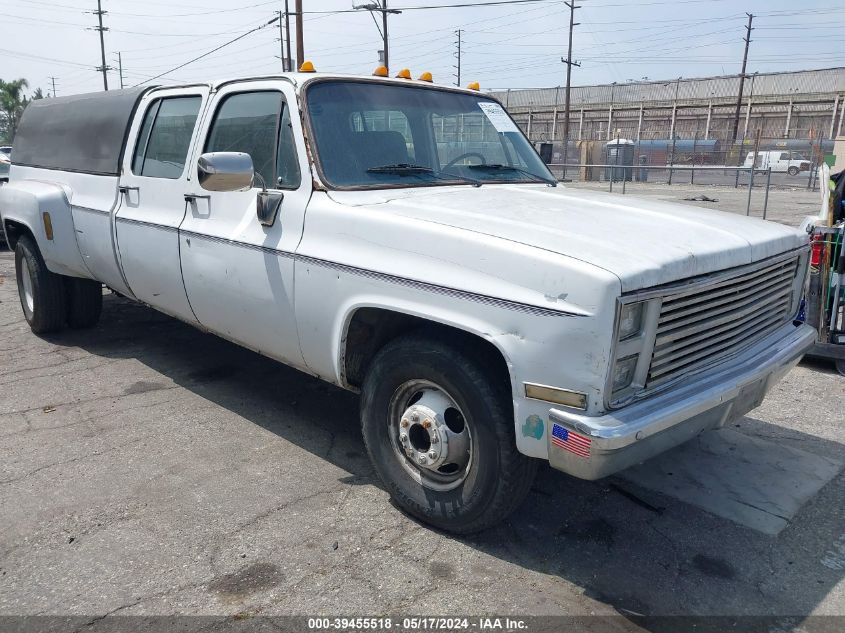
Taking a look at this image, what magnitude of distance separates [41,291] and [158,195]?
2282 mm

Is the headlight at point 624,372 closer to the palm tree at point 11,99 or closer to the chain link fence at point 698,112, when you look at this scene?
the chain link fence at point 698,112

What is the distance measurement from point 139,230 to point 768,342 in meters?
3.81

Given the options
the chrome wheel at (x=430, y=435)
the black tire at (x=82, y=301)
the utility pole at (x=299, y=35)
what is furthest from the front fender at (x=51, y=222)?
the utility pole at (x=299, y=35)

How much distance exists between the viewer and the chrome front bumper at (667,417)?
8.12 ft

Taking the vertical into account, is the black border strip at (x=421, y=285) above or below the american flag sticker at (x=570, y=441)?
above

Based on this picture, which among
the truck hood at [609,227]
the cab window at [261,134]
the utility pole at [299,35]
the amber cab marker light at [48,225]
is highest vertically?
the utility pole at [299,35]

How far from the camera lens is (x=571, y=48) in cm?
4669

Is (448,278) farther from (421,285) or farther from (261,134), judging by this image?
(261,134)

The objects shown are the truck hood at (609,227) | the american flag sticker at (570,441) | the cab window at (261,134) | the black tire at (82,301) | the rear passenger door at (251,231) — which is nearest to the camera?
the american flag sticker at (570,441)

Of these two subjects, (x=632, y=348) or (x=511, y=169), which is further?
→ (x=511, y=169)

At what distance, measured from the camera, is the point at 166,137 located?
15.3 feet

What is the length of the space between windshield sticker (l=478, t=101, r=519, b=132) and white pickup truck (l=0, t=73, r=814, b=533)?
Result: 0.02 m

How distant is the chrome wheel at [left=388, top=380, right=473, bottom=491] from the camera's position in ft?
9.96

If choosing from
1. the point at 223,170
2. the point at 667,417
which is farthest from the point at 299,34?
the point at 667,417
